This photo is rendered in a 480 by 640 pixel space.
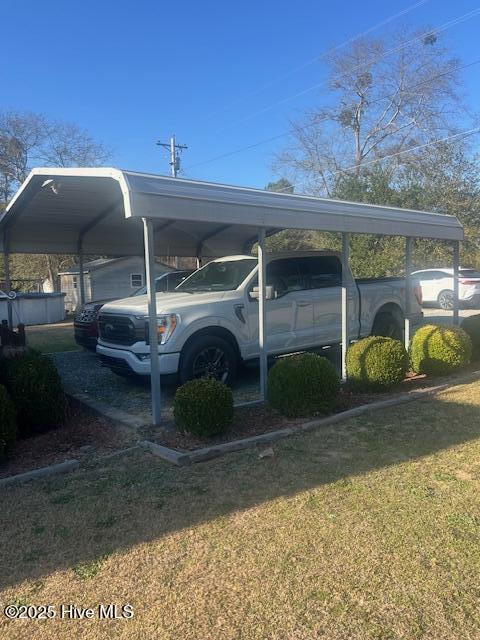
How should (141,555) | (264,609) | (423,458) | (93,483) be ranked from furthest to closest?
1. (423,458)
2. (93,483)
3. (141,555)
4. (264,609)

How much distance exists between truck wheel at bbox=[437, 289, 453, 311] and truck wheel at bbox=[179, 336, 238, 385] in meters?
15.7

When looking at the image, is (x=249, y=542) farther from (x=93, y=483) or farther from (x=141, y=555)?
(x=93, y=483)

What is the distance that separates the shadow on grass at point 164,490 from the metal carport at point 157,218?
136 centimetres

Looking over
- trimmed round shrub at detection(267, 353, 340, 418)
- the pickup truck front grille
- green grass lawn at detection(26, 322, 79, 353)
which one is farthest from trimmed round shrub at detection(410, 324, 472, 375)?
green grass lawn at detection(26, 322, 79, 353)

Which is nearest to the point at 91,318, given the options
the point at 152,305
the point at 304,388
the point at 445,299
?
the point at 152,305

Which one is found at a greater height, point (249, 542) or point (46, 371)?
point (46, 371)

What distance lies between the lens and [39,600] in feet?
9.20

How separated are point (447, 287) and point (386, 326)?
1223 centimetres

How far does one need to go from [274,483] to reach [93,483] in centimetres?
150

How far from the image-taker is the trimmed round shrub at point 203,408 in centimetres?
509

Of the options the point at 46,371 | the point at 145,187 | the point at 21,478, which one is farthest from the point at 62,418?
the point at 145,187

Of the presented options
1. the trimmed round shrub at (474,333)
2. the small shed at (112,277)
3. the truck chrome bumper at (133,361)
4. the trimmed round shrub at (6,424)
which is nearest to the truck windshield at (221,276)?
the truck chrome bumper at (133,361)

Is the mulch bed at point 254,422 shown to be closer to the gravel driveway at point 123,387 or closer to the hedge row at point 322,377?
the hedge row at point 322,377

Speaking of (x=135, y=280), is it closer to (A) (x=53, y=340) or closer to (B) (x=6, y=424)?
(A) (x=53, y=340)
